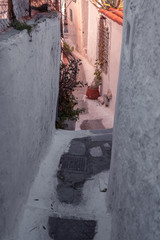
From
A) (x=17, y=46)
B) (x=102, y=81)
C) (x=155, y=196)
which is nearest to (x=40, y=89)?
(x=17, y=46)

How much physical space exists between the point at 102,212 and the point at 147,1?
3.37 meters

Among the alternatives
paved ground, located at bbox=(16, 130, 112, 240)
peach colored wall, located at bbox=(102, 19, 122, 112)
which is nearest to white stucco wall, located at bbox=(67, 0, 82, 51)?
peach colored wall, located at bbox=(102, 19, 122, 112)

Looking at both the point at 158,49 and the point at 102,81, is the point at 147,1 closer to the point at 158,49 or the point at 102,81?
the point at 158,49

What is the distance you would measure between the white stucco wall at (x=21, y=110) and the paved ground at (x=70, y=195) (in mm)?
321

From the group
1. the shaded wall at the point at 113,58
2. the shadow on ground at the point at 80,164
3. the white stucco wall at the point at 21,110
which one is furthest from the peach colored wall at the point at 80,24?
the white stucco wall at the point at 21,110

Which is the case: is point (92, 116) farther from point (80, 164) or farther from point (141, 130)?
point (141, 130)

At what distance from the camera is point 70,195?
15.9ft

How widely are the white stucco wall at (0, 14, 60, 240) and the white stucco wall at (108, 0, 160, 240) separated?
4.38 ft

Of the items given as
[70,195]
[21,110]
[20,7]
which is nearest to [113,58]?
[20,7]

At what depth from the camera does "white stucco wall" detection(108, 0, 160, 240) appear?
6.42 ft

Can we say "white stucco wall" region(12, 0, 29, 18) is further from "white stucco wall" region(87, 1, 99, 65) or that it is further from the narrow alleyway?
"white stucco wall" region(87, 1, 99, 65)

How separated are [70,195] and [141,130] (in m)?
2.88

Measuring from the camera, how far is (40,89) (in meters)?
4.77

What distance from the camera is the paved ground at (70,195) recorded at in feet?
13.5
